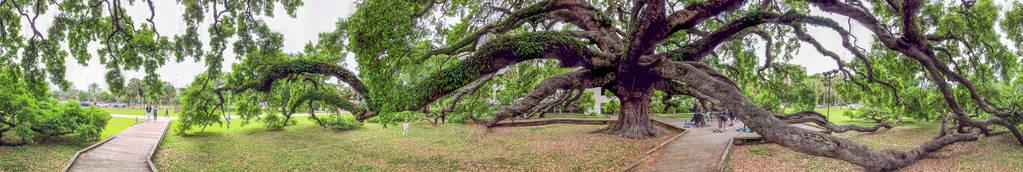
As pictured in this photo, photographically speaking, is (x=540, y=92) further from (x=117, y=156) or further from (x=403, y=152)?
(x=117, y=156)

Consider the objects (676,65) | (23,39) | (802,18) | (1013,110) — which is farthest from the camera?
(676,65)

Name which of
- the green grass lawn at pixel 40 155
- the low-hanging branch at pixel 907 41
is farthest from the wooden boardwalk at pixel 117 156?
the low-hanging branch at pixel 907 41

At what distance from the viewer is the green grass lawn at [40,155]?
8.73m

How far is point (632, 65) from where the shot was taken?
368 inches

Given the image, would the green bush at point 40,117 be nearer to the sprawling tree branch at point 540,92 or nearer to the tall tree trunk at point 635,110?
the sprawling tree branch at point 540,92

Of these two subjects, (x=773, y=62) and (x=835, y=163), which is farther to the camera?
(x=773, y=62)

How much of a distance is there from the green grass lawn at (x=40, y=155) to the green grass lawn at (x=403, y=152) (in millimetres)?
1832

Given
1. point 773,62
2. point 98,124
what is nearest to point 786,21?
point 773,62

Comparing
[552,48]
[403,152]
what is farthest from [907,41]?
[403,152]

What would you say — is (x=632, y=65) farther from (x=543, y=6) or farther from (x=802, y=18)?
(x=802, y=18)

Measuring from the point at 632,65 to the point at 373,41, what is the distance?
6159 mm

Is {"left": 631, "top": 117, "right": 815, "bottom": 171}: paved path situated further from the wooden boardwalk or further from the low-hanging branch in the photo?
the wooden boardwalk

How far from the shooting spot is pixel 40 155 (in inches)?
391

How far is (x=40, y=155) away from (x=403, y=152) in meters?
8.81
